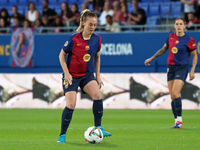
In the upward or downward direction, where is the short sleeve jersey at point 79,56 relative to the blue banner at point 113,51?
upward

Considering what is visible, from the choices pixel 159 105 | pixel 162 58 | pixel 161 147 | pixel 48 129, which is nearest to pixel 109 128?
pixel 48 129

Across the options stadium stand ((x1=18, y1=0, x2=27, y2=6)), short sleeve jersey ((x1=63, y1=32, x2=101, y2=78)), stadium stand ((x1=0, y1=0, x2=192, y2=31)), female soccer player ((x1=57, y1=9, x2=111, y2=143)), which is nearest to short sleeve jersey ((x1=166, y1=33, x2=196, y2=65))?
female soccer player ((x1=57, y1=9, x2=111, y2=143))

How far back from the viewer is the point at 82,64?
6613mm

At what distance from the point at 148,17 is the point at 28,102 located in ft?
21.2

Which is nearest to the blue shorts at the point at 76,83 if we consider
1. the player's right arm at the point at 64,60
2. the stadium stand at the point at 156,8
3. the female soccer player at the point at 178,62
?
the player's right arm at the point at 64,60

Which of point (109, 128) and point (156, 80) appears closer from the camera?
point (109, 128)

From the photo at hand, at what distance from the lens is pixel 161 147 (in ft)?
19.9

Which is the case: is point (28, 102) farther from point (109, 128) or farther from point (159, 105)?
point (109, 128)

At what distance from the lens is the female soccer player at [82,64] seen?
6.45 metres

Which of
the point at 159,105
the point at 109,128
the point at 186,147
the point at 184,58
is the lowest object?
the point at 159,105

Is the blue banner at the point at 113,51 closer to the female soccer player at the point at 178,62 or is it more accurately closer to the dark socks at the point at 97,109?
the female soccer player at the point at 178,62

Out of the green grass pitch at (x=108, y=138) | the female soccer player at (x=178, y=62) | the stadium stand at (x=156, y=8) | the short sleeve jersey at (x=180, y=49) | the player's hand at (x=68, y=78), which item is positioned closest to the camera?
the green grass pitch at (x=108, y=138)

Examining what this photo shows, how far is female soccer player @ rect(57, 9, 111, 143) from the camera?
6.45 meters

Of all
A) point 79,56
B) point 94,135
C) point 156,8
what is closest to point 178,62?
point 79,56
